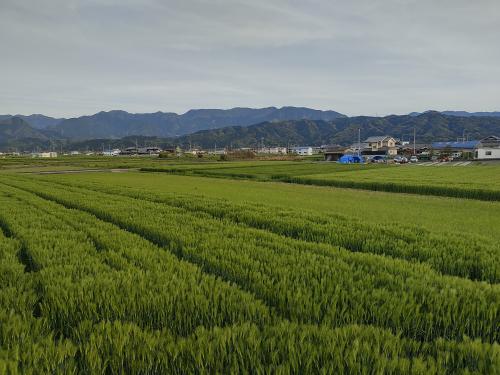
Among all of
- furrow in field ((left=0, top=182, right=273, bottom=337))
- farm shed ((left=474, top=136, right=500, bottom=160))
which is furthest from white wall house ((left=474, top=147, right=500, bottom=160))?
furrow in field ((left=0, top=182, right=273, bottom=337))

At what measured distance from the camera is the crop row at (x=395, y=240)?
19.8ft

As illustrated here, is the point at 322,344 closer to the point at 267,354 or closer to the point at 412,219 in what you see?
the point at 267,354

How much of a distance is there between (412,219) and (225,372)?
12389mm

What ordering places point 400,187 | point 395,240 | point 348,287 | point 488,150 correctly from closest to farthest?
1. point 348,287
2. point 395,240
3. point 400,187
4. point 488,150

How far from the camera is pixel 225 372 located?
2471mm

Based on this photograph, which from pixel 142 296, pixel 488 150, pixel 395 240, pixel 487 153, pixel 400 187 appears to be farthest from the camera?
pixel 487 153

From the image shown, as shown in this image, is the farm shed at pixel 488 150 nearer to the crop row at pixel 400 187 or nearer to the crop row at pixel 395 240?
the crop row at pixel 400 187

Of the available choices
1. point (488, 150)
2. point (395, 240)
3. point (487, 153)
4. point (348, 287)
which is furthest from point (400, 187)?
point (487, 153)

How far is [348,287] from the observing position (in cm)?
432

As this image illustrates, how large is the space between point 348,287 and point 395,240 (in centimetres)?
397

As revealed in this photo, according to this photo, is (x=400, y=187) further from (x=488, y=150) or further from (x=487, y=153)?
(x=487, y=153)

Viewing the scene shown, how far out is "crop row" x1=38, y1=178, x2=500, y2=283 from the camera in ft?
19.8

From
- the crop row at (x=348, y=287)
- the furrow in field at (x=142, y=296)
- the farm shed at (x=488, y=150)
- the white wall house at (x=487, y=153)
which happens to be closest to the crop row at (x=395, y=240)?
the crop row at (x=348, y=287)

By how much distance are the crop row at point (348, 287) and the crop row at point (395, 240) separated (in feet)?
3.94
